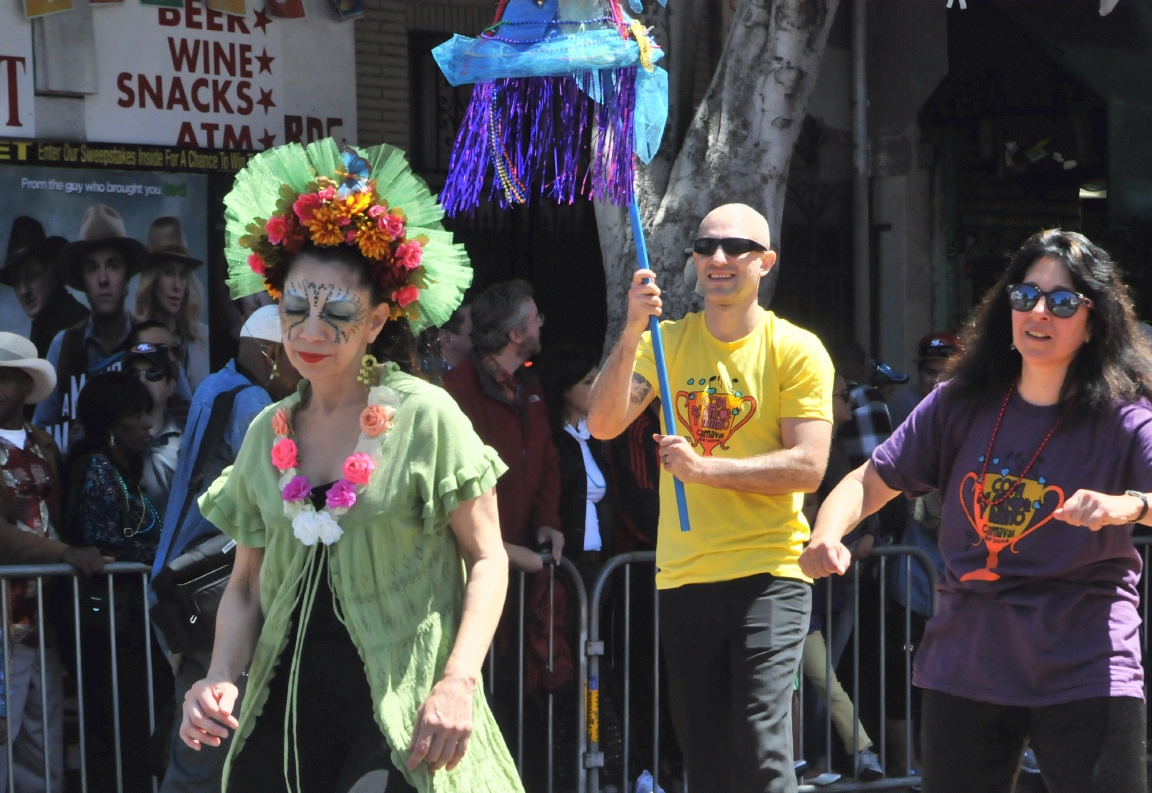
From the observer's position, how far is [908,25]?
479 inches

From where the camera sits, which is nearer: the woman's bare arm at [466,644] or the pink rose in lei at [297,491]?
the woman's bare arm at [466,644]

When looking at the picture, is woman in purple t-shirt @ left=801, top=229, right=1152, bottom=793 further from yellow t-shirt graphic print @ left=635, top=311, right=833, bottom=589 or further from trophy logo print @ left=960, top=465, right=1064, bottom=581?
yellow t-shirt graphic print @ left=635, top=311, right=833, bottom=589

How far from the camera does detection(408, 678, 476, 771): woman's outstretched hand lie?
308 centimetres

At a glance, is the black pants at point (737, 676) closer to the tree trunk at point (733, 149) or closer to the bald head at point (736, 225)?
the bald head at point (736, 225)

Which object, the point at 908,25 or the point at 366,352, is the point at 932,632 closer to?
the point at 366,352

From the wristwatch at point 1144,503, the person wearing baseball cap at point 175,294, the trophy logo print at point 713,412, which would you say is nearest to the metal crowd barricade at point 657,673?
the trophy logo print at point 713,412

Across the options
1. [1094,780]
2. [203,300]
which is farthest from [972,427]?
[203,300]

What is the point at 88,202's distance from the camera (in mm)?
8953

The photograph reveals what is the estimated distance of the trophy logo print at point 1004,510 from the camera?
383 cm

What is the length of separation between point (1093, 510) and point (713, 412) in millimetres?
1546

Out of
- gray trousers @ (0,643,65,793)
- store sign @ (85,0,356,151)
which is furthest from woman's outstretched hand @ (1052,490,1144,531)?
store sign @ (85,0,356,151)

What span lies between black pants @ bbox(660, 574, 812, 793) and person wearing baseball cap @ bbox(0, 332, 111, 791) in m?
2.41

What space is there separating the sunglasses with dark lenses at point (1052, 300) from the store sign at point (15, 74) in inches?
263

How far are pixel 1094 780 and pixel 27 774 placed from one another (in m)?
4.19
